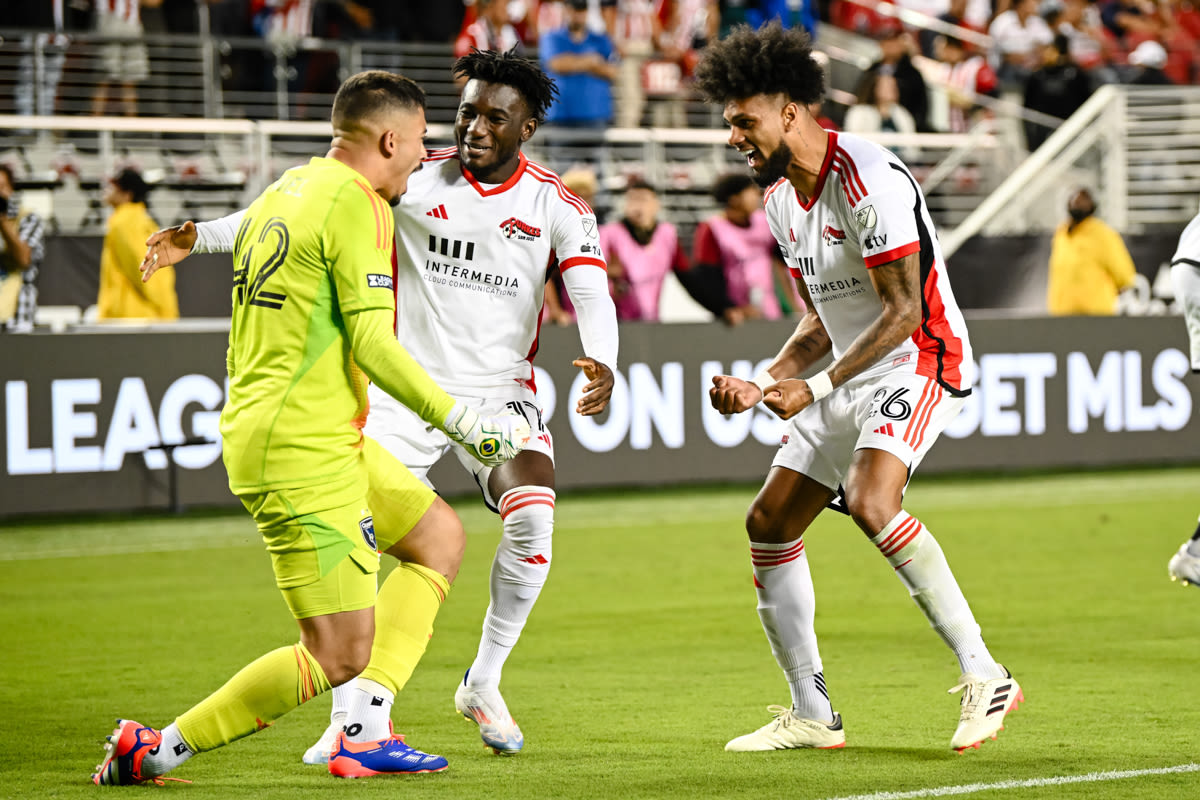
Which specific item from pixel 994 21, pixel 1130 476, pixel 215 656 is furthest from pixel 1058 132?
pixel 215 656

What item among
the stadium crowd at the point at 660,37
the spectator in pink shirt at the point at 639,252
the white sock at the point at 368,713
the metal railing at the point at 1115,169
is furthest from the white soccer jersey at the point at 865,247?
the metal railing at the point at 1115,169

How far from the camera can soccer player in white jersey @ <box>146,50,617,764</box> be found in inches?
250

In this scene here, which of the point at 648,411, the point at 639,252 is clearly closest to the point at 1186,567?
the point at 648,411

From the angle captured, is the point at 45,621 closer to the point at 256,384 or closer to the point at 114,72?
the point at 256,384

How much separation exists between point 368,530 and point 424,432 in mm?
1197

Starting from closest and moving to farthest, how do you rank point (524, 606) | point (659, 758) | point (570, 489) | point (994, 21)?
1. point (659, 758)
2. point (524, 606)
3. point (570, 489)
4. point (994, 21)

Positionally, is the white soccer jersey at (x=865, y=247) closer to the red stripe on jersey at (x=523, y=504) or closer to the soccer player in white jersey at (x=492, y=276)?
the soccer player in white jersey at (x=492, y=276)

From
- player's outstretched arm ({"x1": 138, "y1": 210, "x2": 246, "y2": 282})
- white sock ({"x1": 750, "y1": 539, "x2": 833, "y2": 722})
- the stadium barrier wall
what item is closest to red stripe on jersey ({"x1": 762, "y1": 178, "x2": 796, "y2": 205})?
white sock ({"x1": 750, "y1": 539, "x2": 833, "y2": 722})

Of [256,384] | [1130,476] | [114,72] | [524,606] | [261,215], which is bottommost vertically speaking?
[1130,476]

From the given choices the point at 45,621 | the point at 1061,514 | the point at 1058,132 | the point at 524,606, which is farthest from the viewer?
the point at 1058,132

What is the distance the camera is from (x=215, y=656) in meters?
8.08

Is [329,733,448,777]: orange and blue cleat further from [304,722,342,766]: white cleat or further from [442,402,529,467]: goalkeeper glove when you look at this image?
[442,402,529,467]: goalkeeper glove

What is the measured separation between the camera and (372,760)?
5629 mm

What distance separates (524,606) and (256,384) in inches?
64.4
